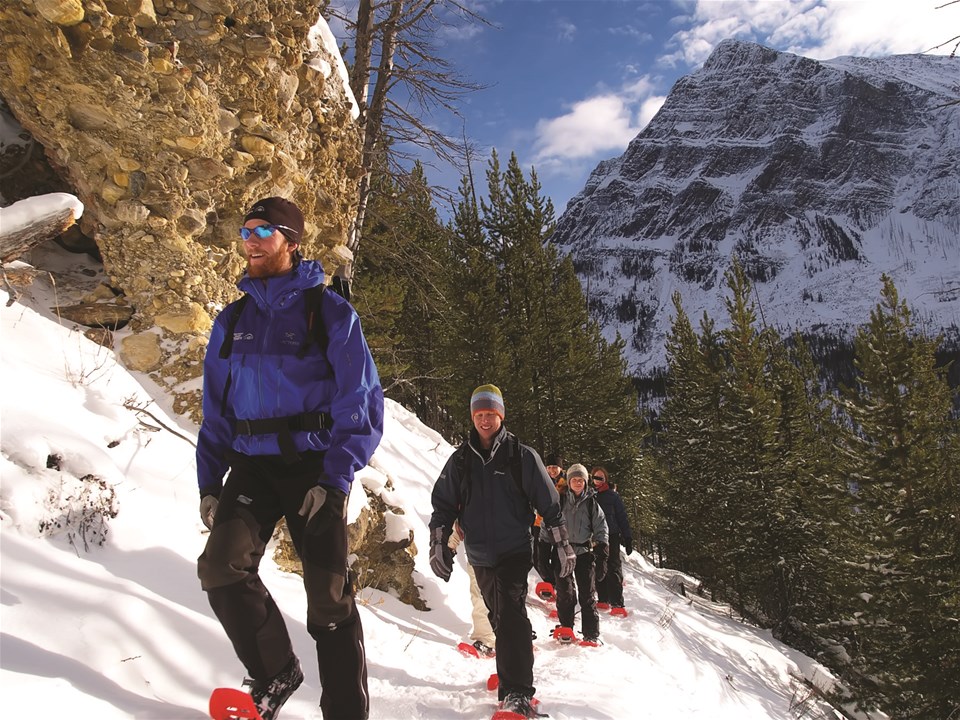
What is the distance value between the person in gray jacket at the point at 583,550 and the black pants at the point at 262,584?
4.10m

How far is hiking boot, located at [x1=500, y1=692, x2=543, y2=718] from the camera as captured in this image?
124 inches

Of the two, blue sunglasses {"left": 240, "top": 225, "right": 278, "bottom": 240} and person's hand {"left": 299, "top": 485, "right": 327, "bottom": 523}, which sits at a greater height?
blue sunglasses {"left": 240, "top": 225, "right": 278, "bottom": 240}

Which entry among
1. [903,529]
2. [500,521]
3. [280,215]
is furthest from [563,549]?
[903,529]

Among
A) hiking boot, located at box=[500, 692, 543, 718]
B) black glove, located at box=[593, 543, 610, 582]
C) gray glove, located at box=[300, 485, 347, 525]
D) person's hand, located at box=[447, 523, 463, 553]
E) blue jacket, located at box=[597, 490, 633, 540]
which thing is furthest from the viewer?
blue jacket, located at box=[597, 490, 633, 540]

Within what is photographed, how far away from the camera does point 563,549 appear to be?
3914 mm

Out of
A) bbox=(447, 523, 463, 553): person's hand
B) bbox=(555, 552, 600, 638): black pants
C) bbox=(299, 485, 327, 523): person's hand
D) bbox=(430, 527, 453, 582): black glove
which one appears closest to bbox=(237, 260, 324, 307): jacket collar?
bbox=(299, 485, 327, 523): person's hand

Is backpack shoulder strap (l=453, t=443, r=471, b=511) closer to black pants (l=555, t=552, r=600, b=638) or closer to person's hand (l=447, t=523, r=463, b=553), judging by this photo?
person's hand (l=447, t=523, r=463, b=553)

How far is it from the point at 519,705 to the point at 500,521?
1.03m

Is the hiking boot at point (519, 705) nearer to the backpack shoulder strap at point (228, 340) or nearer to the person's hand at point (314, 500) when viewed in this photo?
the person's hand at point (314, 500)

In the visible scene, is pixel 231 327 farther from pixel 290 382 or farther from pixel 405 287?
pixel 405 287

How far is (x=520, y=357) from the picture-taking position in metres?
17.5

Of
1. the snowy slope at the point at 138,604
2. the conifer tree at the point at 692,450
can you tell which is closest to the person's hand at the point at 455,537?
the snowy slope at the point at 138,604

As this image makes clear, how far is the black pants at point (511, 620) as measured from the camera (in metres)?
3.27

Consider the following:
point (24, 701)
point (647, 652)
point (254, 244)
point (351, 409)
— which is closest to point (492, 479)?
point (351, 409)
